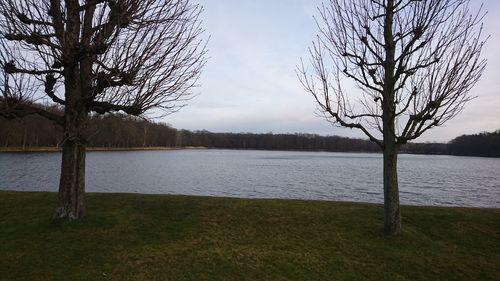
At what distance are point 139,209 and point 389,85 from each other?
22.3ft

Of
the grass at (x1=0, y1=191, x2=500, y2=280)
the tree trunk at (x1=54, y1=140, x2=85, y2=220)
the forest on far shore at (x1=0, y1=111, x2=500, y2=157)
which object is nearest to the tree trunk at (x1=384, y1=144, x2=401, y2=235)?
the grass at (x1=0, y1=191, x2=500, y2=280)

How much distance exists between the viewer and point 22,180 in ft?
104

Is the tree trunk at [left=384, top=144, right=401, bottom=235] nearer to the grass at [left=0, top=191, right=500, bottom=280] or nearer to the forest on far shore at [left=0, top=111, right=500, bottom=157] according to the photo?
the grass at [left=0, top=191, right=500, bottom=280]

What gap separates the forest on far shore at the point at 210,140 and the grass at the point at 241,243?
137 feet

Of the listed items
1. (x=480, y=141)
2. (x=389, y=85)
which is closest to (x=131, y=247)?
(x=389, y=85)

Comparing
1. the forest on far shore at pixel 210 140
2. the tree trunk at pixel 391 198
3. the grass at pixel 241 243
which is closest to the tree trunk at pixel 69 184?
the grass at pixel 241 243

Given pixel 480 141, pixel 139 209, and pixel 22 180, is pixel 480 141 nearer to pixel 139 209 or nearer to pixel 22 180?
pixel 22 180

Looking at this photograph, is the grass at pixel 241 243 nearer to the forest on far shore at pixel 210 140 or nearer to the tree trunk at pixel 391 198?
the tree trunk at pixel 391 198

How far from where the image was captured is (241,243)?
8508mm

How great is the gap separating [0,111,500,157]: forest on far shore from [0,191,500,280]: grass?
41685 millimetres

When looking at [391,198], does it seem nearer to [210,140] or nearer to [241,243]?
[241,243]

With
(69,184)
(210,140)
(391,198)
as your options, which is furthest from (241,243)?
(210,140)

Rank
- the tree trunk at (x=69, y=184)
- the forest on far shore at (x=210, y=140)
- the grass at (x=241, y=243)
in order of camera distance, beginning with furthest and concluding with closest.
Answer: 1. the forest on far shore at (x=210, y=140)
2. the tree trunk at (x=69, y=184)
3. the grass at (x=241, y=243)

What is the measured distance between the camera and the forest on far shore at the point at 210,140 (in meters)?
79.8
